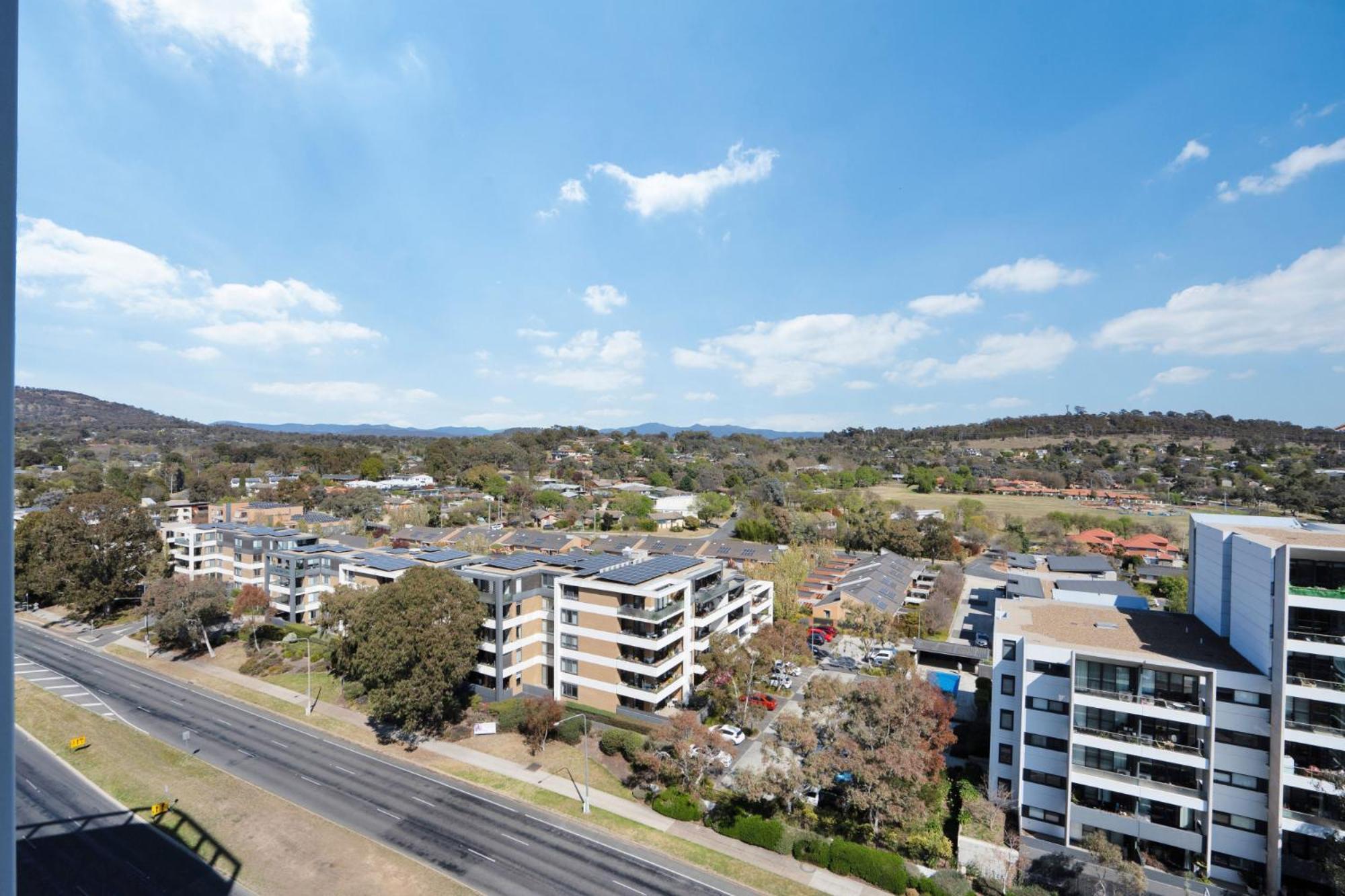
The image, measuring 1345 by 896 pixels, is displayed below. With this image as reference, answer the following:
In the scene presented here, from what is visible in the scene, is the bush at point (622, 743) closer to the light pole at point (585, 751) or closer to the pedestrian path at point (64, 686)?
the light pole at point (585, 751)

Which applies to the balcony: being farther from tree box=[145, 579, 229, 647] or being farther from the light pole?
tree box=[145, 579, 229, 647]

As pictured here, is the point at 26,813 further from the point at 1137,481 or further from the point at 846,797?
the point at 1137,481

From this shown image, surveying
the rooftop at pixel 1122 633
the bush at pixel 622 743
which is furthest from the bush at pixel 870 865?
the bush at pixel 622 743

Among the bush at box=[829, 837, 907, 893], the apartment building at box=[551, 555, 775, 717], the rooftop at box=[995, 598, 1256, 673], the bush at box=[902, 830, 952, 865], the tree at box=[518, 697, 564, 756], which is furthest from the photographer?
the apartment building at box=[551, 555, 775, 717]

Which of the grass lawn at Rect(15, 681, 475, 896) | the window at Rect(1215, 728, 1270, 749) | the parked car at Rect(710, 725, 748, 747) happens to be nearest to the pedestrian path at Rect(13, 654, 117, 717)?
the grass lawn at Rect(15, 681, 475, 896)

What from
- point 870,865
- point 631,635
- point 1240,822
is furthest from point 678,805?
point 1240,822

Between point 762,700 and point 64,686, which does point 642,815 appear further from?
point 64,686
